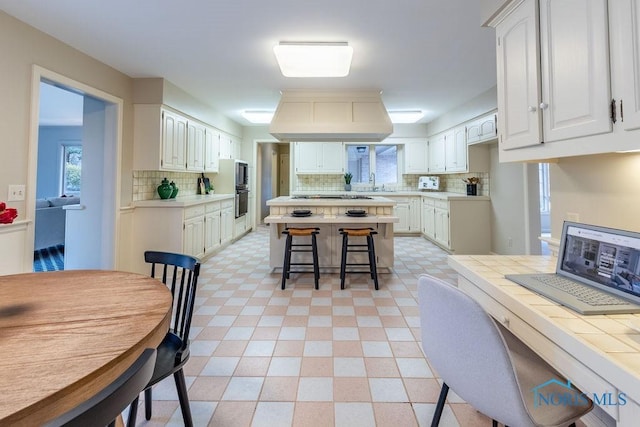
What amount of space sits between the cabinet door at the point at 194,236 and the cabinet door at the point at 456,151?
434cm

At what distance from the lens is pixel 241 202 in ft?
20.4

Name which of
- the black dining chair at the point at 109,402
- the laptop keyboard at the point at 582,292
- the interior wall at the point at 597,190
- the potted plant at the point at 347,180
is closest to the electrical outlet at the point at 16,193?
the black dining chair at the point at 109,402

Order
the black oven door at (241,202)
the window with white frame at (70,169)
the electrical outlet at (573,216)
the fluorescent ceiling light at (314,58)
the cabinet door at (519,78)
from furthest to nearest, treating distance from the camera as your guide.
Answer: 1. the window with white frame at (70,169)
2. the black oven door at (241,202)
3. the fluorescent ceiling light at (314,58)
4. the electrical outlet at (573,216)
5. the cabinet door at (519,78)

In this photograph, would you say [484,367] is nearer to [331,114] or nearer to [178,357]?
[178,357]

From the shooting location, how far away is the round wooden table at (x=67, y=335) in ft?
2.11

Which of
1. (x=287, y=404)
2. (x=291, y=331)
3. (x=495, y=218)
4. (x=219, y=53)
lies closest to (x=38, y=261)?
(x=219, y=53)

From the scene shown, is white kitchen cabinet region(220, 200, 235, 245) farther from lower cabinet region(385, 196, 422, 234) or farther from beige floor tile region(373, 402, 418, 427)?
beige floor tile region(373, 402, 418, 427)

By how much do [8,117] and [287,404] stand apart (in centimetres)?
301

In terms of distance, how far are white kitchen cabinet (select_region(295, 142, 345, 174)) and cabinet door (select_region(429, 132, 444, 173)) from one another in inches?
74.9

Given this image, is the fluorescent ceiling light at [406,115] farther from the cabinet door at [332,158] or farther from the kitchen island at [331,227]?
the kitchen island at [331,227]

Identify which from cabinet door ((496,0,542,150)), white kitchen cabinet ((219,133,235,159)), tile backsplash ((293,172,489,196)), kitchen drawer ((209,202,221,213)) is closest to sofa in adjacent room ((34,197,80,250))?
kitchen drawer ((209,202,221,213))

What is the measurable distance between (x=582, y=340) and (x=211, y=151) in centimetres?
550

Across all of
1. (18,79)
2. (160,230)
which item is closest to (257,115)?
(160,230)

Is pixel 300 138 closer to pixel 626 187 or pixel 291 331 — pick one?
pixel 291 331
